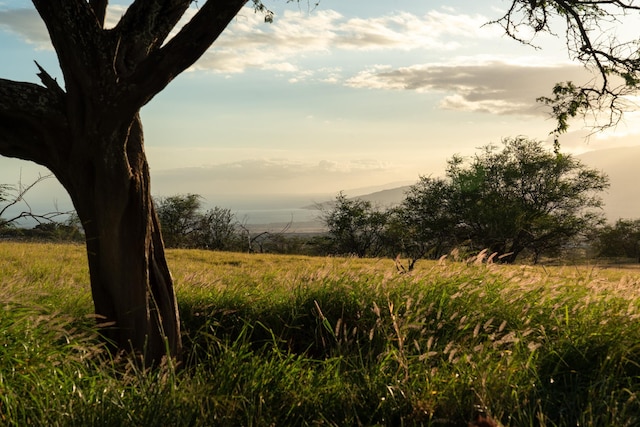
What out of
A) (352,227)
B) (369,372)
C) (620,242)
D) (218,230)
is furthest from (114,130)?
(620,242)

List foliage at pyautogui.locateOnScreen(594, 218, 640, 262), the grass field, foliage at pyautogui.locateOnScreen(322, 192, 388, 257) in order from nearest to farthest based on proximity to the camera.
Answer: the grass field
foliage at pyautogui.locateOnScreen(322, 192, 388, 257)
foliage at pyautogui.locateOnScreen(594, 218, 640, 262)

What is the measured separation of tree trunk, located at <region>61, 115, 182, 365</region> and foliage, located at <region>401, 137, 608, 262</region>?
103ft

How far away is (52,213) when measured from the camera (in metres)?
7.27

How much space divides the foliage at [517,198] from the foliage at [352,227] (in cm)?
350

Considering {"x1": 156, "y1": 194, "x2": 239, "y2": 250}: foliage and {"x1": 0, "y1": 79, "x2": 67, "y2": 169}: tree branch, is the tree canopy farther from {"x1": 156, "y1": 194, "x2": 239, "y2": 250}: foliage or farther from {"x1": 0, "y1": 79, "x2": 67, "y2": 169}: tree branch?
{"x1": 156, "y1": 194, "x2": 239, "y2": 250}: foliage

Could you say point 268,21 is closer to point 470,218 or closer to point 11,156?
point 11,156

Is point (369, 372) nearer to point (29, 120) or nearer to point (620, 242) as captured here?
point (29, 120)

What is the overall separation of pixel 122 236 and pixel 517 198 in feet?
115

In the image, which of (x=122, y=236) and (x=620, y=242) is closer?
(x=122, y=236)

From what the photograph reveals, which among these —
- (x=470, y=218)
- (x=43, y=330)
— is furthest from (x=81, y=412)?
(x=470, y=218)

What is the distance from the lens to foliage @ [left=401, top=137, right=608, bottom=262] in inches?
1448

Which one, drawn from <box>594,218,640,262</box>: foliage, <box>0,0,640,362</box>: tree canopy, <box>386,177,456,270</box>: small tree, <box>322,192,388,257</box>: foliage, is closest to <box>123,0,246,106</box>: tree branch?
<box>0,0,640,362</box>: tree canopy

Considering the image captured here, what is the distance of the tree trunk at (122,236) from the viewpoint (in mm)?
5648

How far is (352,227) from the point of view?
42406 mm
